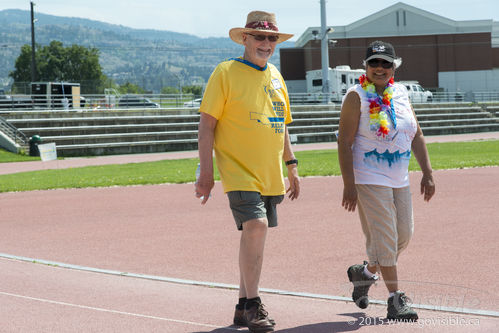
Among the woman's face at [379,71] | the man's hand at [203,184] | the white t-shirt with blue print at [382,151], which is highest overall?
the woman's face at [379,71]

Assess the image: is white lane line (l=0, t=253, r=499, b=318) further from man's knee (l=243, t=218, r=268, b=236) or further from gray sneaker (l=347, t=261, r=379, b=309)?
man's knee (l=243, t=218, r=268, b=236)

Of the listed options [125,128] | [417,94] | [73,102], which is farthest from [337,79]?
[125,128]

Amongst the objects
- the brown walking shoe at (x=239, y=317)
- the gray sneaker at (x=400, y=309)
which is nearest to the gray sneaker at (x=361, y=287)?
the gray sneaker at (x=400, y=309)

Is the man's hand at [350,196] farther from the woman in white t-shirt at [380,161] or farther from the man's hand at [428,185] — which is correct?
the man's hand at [428,185]

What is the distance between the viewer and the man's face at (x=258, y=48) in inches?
208

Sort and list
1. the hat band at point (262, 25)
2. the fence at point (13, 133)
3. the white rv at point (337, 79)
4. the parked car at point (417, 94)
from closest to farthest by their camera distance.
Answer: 1. the hat band at point (262, 25)
2. the fence at point (13, 133)
3. the parked car at point (417, 94)
4. the white rv at point (337, 79)

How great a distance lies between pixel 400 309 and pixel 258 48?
2024 mm

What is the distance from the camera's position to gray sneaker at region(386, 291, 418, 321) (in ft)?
16.7

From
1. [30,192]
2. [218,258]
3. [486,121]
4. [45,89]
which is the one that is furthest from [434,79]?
[218,258]

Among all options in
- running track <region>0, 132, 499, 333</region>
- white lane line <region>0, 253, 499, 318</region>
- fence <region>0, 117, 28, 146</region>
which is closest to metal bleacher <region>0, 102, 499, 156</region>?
fence <region>0, 117, 28, 146</region>

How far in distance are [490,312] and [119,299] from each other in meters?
2.87

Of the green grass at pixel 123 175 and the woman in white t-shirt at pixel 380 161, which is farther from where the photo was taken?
the green grass at pixel 123 175

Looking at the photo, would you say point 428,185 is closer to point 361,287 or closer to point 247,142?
point 361,287

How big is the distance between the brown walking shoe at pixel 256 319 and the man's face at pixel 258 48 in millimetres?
1658
